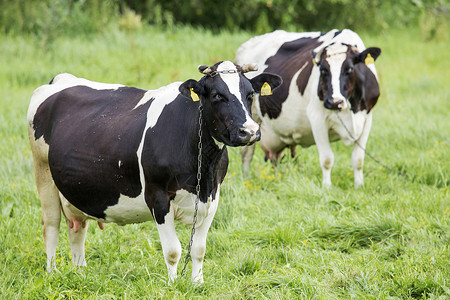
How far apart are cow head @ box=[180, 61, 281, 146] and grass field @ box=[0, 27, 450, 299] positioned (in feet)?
3.53

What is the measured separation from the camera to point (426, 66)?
45.6 feet

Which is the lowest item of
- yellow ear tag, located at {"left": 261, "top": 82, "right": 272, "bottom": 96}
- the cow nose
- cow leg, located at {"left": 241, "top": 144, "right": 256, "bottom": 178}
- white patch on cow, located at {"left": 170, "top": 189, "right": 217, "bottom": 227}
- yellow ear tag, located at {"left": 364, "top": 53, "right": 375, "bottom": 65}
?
cow leg, located at {"left": 241, "top": 144, "right": 256, "bottom": 178}

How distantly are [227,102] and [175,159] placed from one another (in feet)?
1.76

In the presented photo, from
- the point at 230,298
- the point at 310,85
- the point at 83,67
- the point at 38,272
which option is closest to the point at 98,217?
the point at 38,272

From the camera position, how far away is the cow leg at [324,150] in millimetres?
7016

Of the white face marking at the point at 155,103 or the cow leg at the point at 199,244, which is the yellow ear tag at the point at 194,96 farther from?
the cow leg at the point at 199,244

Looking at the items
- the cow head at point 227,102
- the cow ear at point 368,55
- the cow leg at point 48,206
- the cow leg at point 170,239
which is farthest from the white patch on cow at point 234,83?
the cow ear at point 368,55

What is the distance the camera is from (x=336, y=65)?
671 centimetres

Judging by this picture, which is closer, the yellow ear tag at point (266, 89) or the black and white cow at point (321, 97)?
the yellow ear tag at point (266, 89)

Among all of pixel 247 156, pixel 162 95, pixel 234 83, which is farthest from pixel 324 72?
pixel 234 83

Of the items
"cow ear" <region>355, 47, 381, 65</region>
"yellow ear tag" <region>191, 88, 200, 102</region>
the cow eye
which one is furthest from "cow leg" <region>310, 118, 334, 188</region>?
"yellow ear tag" <region>191, 88, 200, 102</region>

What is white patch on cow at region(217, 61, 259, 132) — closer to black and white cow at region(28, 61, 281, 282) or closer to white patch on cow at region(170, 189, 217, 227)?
black and white cow at region(28, 61, 281, 282)

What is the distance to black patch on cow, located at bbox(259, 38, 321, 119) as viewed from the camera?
738 centimetres

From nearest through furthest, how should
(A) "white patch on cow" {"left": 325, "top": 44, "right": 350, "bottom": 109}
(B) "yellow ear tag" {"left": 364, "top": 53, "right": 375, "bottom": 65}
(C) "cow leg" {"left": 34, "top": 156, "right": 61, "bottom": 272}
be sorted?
(C) "cow leg" {"left": 34, "top": 156, "right": 61, "bottom": 272} → (A) "white patch on cow" {"left": 325, "top": 44, "right": 350, "bottom": 109} → (B) "yellow ear tag" {"left": 364, "top": 53, "right": 375, "bottom": 65}
